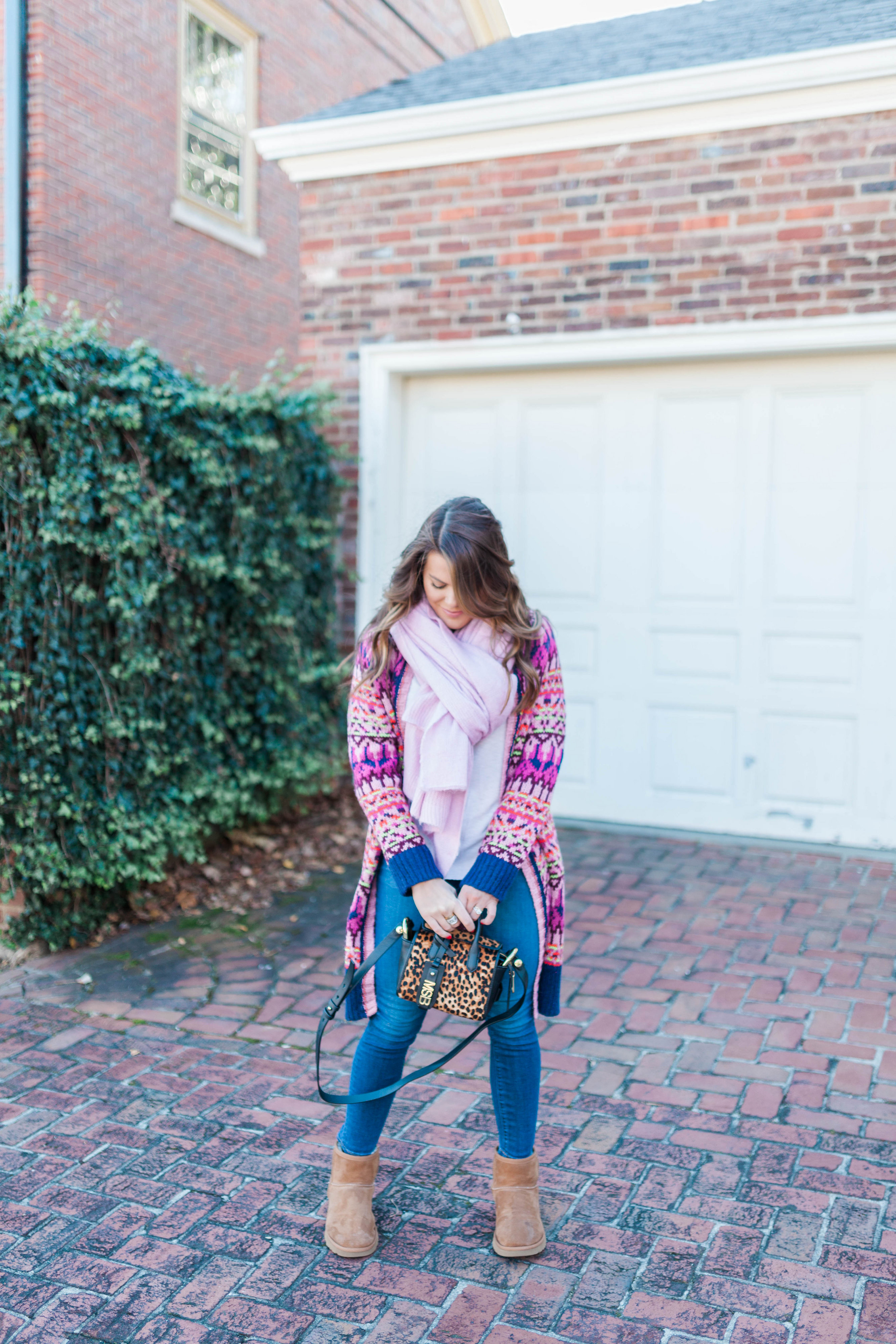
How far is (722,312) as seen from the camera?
5.19 metres

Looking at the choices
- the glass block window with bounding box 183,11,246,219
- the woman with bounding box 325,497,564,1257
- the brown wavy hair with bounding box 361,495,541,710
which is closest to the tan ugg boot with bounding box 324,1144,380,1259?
the woman with bounding box 325,497,564,1257

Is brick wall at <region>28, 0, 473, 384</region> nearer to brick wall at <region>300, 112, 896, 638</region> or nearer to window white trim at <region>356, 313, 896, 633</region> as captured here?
brick wall at <region>300, 112, 896, 638</region>

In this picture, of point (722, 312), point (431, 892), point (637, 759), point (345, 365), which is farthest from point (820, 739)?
point (431, 892)

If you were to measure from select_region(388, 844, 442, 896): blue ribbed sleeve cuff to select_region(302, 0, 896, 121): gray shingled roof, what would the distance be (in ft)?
14.6

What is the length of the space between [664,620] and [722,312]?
59.9 inches

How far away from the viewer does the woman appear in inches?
86.3

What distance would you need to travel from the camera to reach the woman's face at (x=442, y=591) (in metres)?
2.20

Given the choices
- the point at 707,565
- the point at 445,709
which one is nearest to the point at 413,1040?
the point at 445,709

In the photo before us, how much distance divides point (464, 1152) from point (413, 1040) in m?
0.60

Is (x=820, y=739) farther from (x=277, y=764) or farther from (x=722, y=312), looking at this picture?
(x=277, y=764)

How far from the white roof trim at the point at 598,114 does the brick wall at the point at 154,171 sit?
2.91m

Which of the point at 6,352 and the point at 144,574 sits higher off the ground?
the point at 6,352

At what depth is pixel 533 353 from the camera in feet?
18.4

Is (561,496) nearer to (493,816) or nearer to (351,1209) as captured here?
(493,816)
